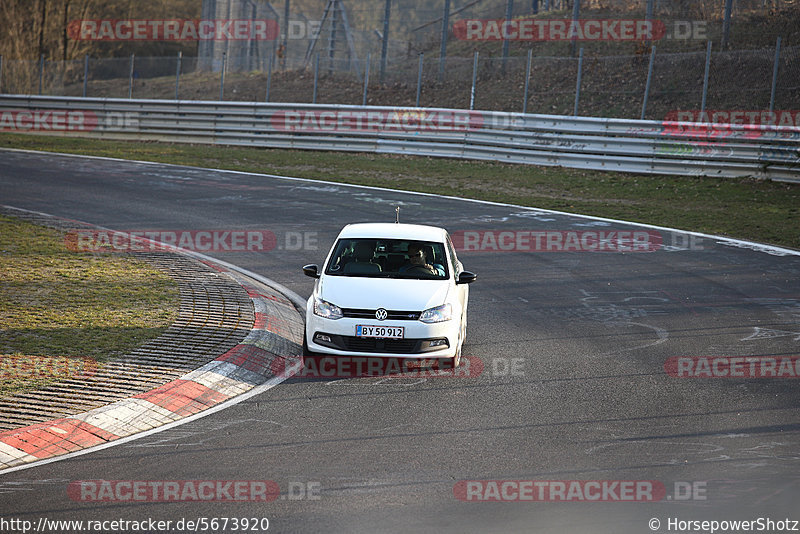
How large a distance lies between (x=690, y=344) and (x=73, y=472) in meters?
7.13

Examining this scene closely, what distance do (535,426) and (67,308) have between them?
6.23 metres

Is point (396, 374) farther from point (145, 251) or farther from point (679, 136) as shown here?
point (679, 136)

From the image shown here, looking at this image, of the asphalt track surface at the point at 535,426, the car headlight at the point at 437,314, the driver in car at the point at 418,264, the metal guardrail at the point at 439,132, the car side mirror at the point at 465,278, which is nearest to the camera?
the asphalt track surface at the point at 535,426

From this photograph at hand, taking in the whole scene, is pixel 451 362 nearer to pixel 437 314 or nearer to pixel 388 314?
pixel 437 314

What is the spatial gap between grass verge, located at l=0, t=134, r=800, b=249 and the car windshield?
30.2 feet

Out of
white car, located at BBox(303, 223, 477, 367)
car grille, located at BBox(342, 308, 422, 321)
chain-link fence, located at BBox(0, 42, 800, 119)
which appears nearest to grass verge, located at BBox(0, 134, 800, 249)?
chain-link fence, located at BBox(0, 42, 800, 119)

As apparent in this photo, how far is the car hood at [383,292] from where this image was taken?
941cm

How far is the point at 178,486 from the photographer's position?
6285 millimetres

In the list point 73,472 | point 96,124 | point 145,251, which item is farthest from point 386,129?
point 73,472

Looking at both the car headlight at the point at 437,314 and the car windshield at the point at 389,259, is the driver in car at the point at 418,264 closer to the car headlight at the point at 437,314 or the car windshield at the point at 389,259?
the car windshield at the point at 389,259

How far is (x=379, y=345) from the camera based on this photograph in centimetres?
928

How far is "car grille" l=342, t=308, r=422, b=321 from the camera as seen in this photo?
30.6ft

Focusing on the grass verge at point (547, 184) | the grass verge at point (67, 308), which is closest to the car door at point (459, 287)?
the grass verge at point (67, 308)

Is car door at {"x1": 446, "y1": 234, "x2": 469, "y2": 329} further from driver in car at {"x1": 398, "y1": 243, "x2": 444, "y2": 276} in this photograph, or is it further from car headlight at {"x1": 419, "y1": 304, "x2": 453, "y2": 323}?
car headlight at {"x1": 419, "y1": 304, "x2": 453, "y2": 323}
